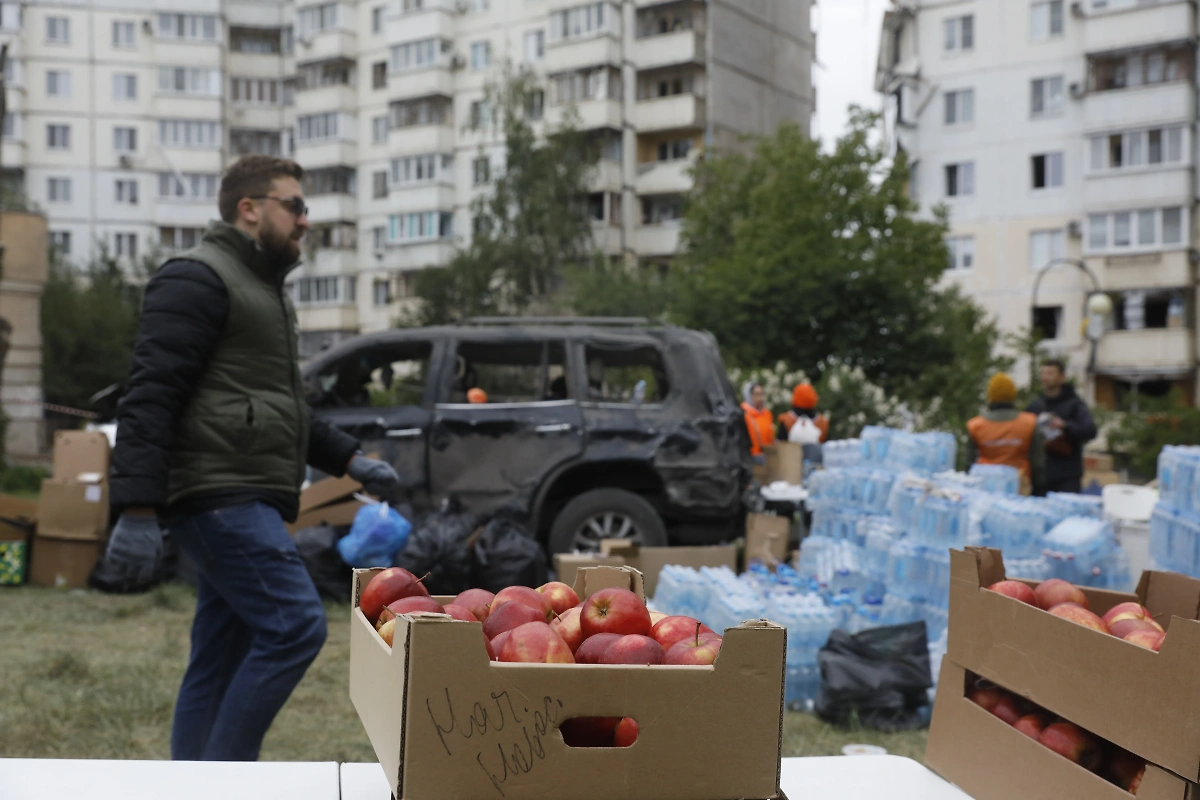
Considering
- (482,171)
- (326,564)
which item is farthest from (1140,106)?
(326,564)

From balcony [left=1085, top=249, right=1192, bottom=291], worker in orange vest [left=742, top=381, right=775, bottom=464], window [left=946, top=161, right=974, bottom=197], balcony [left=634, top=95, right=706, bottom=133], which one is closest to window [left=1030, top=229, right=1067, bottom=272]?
balcony [left=1085, top=249, right=1192, bottom=291]

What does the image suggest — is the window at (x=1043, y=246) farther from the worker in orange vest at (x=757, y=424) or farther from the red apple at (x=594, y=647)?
the red apple at (x=594, y=647)

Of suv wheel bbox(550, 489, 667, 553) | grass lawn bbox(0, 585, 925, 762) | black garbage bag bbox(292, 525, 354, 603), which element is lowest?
grass lawn bbox(0, 585, 925, 762)

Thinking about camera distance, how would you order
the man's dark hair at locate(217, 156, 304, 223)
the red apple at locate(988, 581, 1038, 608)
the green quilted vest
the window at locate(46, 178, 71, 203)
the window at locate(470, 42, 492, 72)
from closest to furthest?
the red apple at locate(988, 581, 1038, 608) → the green quilted vest → the man's dark hair at locate(217, 156, 304, 223) → the window at locate(470, 42, 492, 72) → the window at locate(46, 178, 71, 203)

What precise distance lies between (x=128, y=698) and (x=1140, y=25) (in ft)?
138

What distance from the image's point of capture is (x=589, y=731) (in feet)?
5.27

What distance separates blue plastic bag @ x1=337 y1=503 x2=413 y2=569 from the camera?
8.49 metres

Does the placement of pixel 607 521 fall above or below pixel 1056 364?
below

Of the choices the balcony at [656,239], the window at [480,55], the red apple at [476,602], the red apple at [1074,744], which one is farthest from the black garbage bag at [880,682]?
the window at [480,55]

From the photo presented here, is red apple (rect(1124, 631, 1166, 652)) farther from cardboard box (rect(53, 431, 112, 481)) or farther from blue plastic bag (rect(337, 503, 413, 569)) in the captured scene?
cardboard box (rect(53, 431, 112, 481))

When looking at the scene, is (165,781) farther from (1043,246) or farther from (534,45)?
(534,45)

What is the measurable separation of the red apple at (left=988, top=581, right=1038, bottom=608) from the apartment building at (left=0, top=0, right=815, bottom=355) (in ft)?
140

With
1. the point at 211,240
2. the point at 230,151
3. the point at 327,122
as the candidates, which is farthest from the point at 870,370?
the point at 230,151

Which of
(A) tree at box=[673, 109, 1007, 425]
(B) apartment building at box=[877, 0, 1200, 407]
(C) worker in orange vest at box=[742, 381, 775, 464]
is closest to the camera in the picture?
(C) worker in orange vest at box=[742, 381, 775, 464]
